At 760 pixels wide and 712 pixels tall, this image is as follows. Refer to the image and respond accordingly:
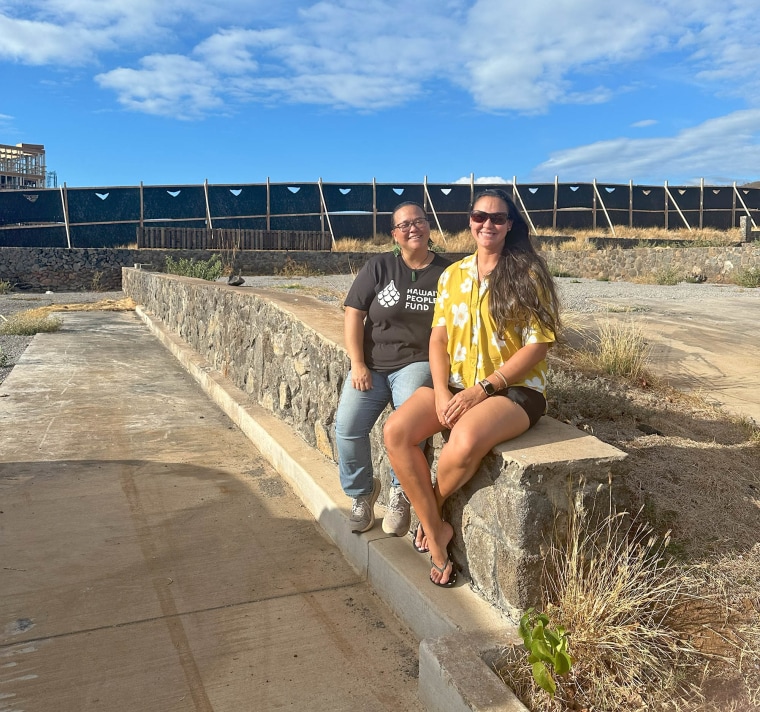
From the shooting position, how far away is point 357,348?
339 centimetres

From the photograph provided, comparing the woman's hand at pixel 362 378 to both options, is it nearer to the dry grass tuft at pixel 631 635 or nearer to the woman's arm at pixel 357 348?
the woman's arm at pixel 357 348

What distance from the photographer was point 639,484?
3.45 m

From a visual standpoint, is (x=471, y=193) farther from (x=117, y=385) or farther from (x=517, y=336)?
(x=517, y=336)

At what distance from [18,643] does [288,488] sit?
1.89 meters

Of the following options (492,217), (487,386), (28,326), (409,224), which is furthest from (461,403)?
(28,326)

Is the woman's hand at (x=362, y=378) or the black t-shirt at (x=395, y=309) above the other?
the black t-shirt at (x=395, y=309)

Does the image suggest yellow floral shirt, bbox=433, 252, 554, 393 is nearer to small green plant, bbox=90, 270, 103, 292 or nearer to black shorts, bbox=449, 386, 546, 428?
black shorts, bbox=449, 386, 546, 428

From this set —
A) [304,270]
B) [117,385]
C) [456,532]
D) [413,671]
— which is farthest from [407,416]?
[304,270]

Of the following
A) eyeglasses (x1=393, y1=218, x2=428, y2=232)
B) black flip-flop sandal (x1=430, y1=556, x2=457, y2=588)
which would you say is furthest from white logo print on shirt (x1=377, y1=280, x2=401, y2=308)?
Result: black flip-flop sandal (x1=430, y1=556, x2=457, y2=588)

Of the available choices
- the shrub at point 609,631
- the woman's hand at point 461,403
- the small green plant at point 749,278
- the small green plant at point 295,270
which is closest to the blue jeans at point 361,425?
the woman's hand at point 461,403

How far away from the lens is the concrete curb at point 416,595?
2227mm

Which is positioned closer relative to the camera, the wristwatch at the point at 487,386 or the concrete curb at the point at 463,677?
the concrete curb at the point at 463,677

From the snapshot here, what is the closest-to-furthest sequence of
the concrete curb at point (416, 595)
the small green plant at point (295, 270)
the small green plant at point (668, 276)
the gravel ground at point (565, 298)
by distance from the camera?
1. the concrete curb at point (416, 595)
2. the gravel ground at point (565, 298)
3. the small green plant at point (668, 276)
4. the small green plant at point (295, 270)

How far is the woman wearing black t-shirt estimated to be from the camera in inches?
131
